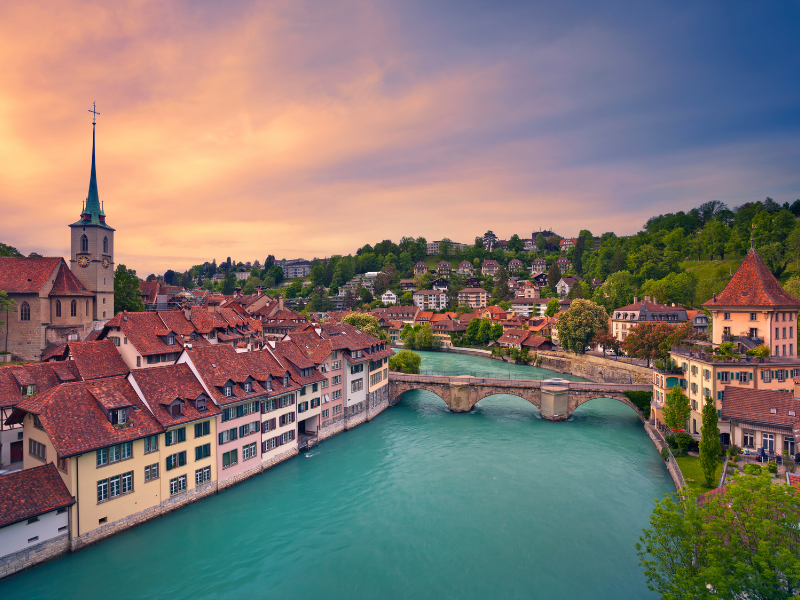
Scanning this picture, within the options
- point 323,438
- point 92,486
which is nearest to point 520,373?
point 323,438

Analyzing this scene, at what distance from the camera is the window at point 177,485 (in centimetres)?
2591

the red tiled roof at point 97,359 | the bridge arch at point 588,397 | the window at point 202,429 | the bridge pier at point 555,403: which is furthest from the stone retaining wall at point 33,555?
the bridge arch at point 588,397

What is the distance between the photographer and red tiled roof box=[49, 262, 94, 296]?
151ft

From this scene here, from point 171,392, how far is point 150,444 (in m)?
3.70

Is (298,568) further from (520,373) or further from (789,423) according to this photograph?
(520,373)

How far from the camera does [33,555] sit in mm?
20391

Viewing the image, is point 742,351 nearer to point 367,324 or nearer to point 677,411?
point 677,411

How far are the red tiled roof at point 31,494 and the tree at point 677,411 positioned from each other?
39624 millimetres

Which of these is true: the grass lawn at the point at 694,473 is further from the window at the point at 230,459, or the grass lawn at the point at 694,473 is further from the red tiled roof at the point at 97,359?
the red tiled roof at the point at 97,359

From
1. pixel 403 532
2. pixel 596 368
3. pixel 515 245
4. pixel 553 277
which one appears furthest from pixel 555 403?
pixel 515 245

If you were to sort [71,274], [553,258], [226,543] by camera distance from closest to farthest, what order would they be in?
[226,543] → [71,274] → [553,258]

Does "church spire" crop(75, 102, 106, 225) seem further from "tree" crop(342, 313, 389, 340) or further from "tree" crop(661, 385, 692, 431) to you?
"tree" crop(661, 385, 692, 431)

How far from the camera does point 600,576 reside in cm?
2130

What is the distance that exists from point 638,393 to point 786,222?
62.1 m
